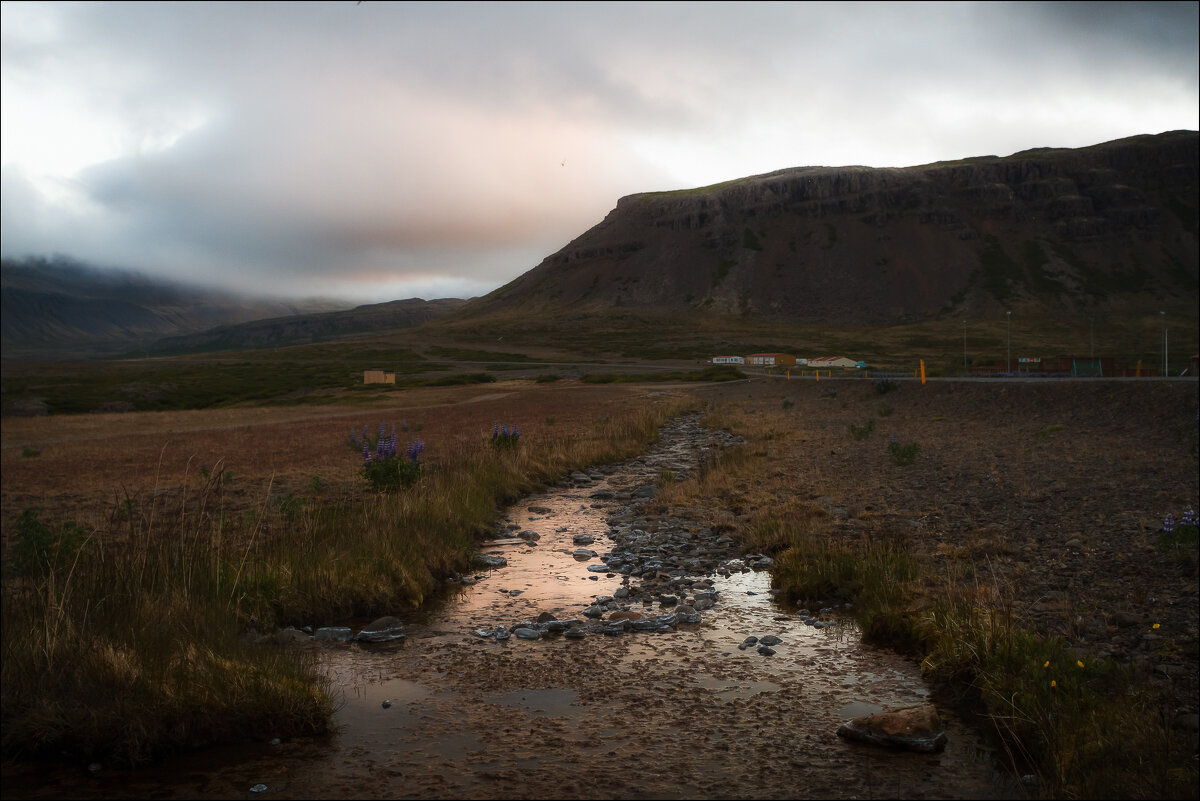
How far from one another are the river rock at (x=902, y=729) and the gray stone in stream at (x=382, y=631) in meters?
5.34

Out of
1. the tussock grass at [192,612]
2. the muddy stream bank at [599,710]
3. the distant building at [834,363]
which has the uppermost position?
the tussock grass at [192,612]

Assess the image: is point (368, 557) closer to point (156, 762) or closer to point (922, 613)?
point (156, 762)

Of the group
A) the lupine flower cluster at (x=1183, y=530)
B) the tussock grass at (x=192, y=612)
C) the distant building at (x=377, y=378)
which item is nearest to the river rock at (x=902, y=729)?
the tussock grass at (x=192, y=612)

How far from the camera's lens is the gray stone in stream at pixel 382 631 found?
9852 millimetres

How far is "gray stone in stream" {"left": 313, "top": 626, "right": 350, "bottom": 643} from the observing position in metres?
9.92

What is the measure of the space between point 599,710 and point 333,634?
13.1ft

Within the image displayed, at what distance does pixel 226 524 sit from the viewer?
1431 centimetres

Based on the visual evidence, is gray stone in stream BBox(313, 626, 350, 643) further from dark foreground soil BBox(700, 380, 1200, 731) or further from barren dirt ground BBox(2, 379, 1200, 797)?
dark foreground soil BBox(700, 380, 1200, 731)

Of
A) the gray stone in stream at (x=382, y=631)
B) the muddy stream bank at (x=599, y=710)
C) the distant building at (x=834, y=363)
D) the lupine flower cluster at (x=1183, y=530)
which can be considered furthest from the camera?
the distant building at (x=834, y=363)

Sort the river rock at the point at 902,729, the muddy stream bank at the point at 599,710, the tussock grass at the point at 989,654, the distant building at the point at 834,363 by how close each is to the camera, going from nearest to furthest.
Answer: the tussock grass at the point at 989,654, the muddy stream bank at the point at 599,710, the river rock at the point at 902,729, the distant building at the point at 834,363

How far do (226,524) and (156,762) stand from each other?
830cm

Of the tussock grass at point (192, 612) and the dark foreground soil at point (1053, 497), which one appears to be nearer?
the tussock grass at point (192, 612)

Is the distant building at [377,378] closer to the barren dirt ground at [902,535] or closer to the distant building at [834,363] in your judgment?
the distant building at [834,363]

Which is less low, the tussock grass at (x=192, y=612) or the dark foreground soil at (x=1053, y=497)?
the tussock grass at (x=192, y=612)
